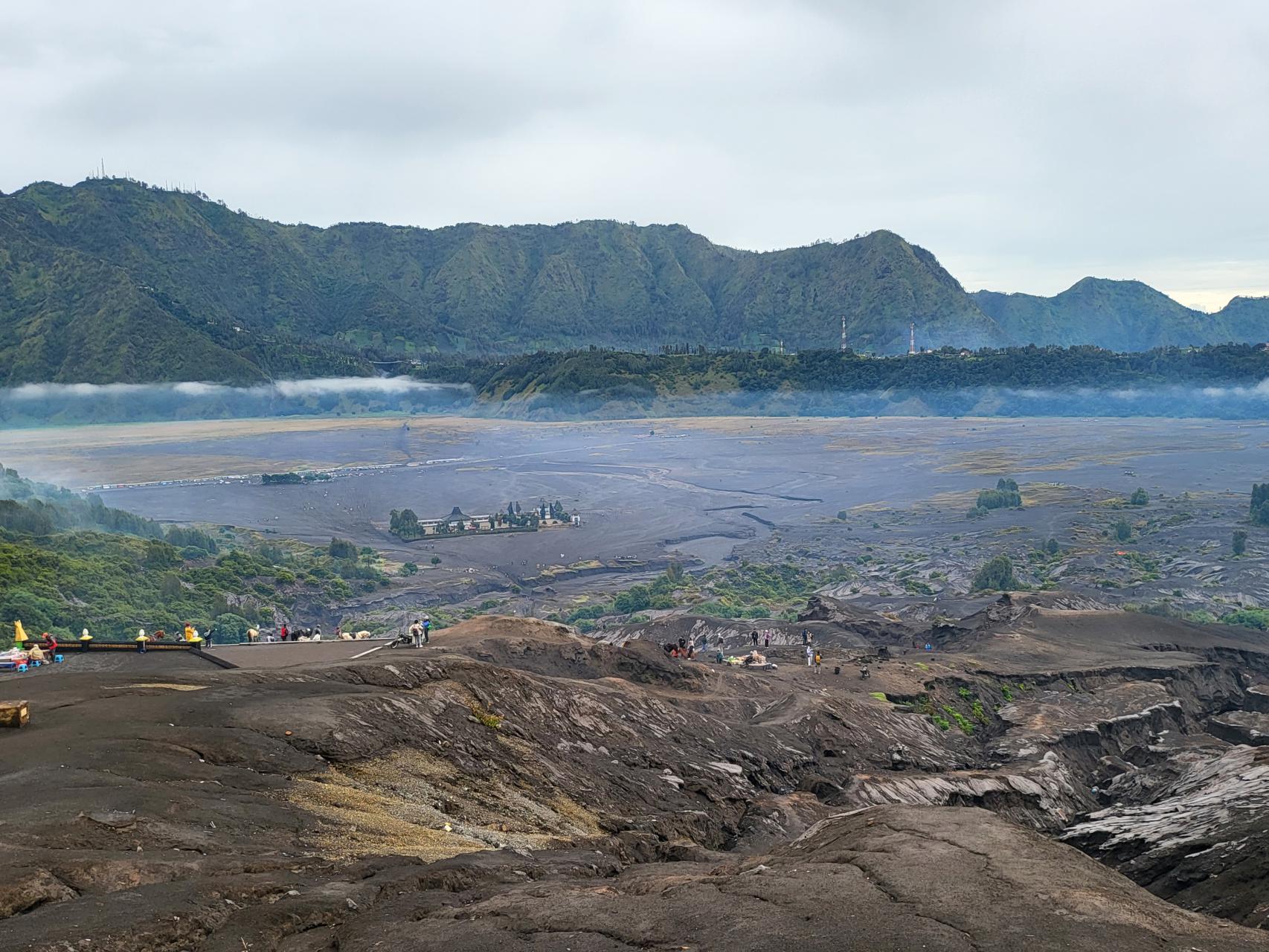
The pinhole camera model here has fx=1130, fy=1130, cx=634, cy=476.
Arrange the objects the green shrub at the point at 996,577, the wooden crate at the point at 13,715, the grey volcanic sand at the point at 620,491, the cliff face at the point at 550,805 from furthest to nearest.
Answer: the grey volcanic sand at the point at 620,491 → the green shrub at the point at 996,577 → the wooden crate at the point at 13,715 → the cliff face at the point at 550,805

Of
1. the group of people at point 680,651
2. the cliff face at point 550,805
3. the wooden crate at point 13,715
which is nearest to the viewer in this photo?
the cliff face at point 550,805

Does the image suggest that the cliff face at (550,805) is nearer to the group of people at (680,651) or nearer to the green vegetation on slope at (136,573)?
the group of people at (680,651)

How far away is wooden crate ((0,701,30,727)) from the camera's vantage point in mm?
23453

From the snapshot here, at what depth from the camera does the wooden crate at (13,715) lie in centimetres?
2345

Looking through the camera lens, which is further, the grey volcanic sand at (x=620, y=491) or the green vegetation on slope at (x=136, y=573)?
the grey volcanic sand at (x=620, y=491)

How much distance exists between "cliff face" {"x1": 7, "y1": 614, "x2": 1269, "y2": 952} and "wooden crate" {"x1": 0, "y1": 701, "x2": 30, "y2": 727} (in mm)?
335

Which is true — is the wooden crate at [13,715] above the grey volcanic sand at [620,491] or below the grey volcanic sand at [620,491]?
above

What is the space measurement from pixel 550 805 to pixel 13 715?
12.3 meters

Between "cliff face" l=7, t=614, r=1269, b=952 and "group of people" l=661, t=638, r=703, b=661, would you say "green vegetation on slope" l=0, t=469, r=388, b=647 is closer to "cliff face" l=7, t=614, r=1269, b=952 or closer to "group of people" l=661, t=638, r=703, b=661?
"group of people" l=661, t=638, r=703, b=661

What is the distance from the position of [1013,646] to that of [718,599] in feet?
134

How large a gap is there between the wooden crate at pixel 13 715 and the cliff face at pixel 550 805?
335mm

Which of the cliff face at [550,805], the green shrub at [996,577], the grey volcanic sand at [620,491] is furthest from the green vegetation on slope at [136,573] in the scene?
the green shrub at [996,577]

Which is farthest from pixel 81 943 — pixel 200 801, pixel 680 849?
pixel 680 849

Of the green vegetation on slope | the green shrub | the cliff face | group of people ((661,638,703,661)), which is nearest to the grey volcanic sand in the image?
the green vegetation on slope
